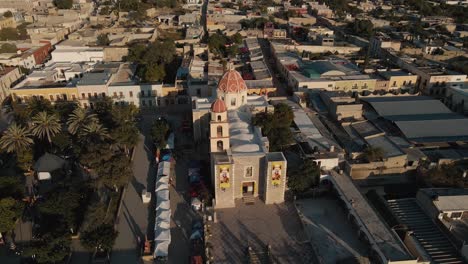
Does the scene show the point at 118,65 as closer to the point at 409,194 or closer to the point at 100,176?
the point at 100,176

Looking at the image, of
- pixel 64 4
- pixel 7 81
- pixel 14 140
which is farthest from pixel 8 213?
pixel 64 4

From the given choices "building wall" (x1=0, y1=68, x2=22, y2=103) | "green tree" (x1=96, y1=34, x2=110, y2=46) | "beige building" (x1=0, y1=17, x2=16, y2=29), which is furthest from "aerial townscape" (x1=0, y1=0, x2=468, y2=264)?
"beige building" (x1=0, y1=17, x2=16, y2=29)

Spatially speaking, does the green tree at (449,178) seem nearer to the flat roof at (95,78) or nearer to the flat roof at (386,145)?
the flat roof at (386,145)

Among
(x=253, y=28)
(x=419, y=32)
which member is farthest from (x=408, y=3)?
(x=253, y=28)

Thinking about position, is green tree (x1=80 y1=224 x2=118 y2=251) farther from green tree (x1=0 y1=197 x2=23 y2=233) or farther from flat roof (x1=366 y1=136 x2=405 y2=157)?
flat roof (x1=366 y1=136 x2=405 y2=157)

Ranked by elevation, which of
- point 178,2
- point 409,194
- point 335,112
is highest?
point 178,2

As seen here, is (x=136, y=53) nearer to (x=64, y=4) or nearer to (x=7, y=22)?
(x=7, y=22)
